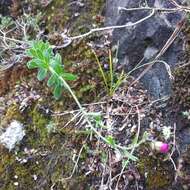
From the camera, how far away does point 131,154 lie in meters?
2.06

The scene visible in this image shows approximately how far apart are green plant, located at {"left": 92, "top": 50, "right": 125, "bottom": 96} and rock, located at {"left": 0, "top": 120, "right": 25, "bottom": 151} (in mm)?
564

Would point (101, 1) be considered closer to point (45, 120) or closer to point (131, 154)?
point (45, 120)

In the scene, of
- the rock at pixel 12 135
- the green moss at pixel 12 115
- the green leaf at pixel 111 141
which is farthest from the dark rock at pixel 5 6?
the green leaf at pixel 111 141

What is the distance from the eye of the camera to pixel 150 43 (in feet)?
8.23

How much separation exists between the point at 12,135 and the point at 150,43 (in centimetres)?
98

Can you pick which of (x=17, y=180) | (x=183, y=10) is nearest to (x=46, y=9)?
(x=183, y=10)

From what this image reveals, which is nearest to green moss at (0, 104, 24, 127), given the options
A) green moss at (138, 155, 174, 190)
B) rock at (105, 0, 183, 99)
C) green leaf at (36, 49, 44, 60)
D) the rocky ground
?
the rocky ground

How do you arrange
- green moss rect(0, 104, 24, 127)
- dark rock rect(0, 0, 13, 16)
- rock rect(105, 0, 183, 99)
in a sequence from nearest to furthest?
rock rect(105, 0, 183, 99)
green moss rect(0, 104, 24, 127)
dark rock rect(0, 0, 13, 16)

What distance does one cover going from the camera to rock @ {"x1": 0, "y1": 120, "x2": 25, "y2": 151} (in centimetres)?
244

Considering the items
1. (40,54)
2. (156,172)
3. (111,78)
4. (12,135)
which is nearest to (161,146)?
(156,172)

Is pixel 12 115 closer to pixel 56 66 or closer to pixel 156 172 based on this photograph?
pixel 56 66

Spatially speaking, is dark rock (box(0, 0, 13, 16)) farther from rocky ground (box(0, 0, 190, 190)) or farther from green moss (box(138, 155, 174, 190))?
green moss (box(138, 155, 174, 190))

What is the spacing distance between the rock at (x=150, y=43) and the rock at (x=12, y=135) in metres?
0.72

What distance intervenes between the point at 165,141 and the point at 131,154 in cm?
22
